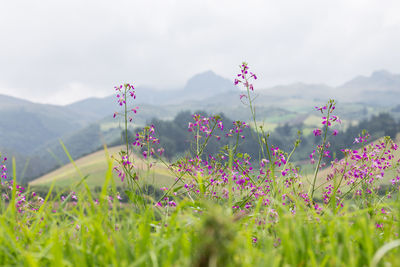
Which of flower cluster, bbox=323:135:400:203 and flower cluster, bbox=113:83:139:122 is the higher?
flower cluster, bbox=113:83:139:122

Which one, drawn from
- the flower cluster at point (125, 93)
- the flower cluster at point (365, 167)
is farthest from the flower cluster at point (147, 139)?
the flower cluster at point (365, 167)

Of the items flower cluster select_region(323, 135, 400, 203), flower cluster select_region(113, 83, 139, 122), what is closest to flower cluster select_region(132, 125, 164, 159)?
flower cluster select_region(113, 83, 139, 122)

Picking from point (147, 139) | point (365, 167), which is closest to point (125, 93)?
point (147, 139)

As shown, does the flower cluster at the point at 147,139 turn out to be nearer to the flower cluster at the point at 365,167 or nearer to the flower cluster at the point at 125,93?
the flower cluster at the point at 125,93

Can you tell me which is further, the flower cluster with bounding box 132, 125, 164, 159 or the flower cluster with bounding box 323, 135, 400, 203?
the flower cluster with bounding box 132, 125, 164, 159

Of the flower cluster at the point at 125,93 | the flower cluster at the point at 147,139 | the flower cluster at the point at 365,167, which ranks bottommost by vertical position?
the flower cluster at the point at 365,167

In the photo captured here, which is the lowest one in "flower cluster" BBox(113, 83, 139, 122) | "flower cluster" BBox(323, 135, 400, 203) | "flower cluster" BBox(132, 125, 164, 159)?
"flower cluster" BBox(323, 135, 400, 203)

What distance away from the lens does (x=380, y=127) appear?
157750 mm

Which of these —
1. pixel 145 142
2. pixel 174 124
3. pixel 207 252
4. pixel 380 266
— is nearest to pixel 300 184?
pixel 145 142

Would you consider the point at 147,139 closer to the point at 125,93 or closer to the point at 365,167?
the point at 125,93

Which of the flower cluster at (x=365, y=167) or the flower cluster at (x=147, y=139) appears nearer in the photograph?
the flower cluster at (x=365, y=167)

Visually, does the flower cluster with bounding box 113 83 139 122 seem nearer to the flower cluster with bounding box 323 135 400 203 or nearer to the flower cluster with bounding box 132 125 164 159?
the flower cluster with bounding box 132 125 164 159

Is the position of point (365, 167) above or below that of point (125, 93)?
below

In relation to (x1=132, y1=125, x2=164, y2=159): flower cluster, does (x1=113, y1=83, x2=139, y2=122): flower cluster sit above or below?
above
